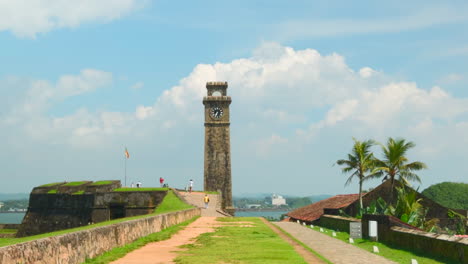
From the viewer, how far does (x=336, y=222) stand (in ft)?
117

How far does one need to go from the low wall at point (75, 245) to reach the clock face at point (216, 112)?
50.2 m

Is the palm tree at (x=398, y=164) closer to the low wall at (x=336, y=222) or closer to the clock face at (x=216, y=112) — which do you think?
the low wall at (x=336, y=222)

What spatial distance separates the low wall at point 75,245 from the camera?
10961 mm

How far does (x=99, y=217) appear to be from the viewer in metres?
48.9

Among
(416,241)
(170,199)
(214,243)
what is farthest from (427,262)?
(170,199)

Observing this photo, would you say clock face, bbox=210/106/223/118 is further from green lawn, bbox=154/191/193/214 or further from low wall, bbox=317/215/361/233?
low wall, bbox=317/215/361/233

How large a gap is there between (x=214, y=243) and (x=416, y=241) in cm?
710

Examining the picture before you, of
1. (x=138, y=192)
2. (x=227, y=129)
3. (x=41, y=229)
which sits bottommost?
(x=41, y=229)

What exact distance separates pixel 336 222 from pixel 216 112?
1521 inches

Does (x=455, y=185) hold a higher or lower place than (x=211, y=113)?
lower

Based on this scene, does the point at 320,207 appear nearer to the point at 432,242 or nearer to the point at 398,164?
the point at 398,164

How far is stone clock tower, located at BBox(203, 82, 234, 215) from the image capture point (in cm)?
7056

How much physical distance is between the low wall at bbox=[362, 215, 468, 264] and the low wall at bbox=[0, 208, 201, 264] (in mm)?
9777

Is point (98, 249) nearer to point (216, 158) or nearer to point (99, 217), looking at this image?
point (99, 217)
